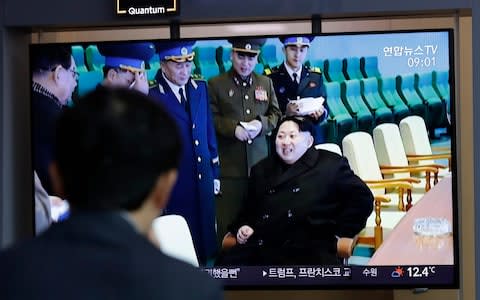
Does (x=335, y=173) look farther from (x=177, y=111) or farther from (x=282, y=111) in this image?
(x=177, y=111)

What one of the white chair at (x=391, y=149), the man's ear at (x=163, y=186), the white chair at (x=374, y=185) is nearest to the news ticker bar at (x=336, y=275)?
the white chair at (x=374, y=185)

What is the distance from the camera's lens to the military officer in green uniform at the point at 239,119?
14.8 feet

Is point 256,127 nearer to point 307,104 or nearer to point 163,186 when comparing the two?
point 307,104

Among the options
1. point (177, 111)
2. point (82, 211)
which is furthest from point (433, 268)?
point (82, 211)

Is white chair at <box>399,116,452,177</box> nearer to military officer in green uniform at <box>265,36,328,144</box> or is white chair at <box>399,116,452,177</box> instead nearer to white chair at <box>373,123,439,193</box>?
white chair at <box>373,123,439,193</box>

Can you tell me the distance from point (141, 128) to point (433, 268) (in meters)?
3.36

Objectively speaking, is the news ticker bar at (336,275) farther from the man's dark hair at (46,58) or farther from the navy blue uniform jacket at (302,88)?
the man's dark hair at (46,58)

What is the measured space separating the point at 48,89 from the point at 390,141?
1.68 metres

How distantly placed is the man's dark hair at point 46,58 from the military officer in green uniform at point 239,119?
76cm

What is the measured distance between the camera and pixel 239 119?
452 centimetres

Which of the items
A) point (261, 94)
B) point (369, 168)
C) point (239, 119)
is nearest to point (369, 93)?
point (369, 168)

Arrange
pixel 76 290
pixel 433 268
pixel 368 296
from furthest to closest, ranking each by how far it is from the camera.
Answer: pixel 368 296, pixel 433 268, pixel 76 290

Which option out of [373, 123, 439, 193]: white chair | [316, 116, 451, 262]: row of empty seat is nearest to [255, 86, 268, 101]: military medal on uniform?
[316, 116, 451, 262]: row of empty seat

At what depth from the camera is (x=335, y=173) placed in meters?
4.48
